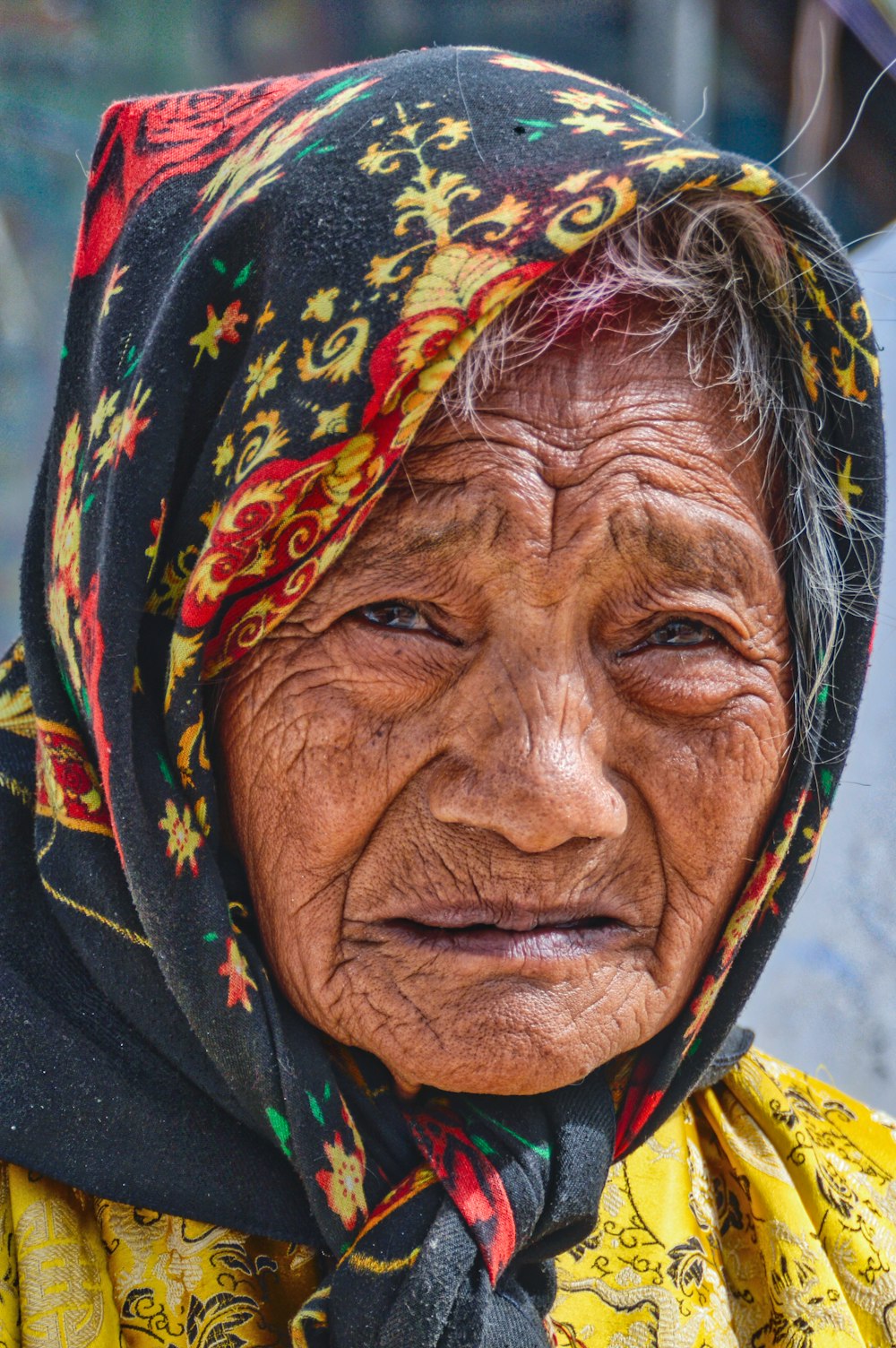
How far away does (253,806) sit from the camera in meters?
1.54

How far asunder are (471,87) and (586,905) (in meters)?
1.08

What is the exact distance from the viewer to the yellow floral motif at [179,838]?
4.77 feet

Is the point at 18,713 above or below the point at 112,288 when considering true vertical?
below

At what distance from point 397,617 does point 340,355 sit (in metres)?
0.35

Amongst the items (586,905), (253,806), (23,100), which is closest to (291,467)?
(253,806)

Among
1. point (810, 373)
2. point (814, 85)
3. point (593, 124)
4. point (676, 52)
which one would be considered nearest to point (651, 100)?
point (676, 52)

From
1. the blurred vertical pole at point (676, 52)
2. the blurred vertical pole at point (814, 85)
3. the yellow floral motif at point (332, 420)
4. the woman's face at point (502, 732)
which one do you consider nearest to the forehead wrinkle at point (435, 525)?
the woman's face at point (502, 732)

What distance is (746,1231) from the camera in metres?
1.94

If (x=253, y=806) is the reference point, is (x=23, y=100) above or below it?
above

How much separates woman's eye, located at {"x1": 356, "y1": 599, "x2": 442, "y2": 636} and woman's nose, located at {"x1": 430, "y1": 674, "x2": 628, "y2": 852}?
14cm

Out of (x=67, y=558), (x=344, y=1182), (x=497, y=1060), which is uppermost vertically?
(x=67, y=558)

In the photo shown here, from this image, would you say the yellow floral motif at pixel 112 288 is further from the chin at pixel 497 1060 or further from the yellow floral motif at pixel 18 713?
the chin at pixel 497 1060

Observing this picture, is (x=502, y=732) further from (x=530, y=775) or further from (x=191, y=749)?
(x=191, y=749)

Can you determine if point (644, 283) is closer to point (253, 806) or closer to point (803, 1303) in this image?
point (253, 806)
